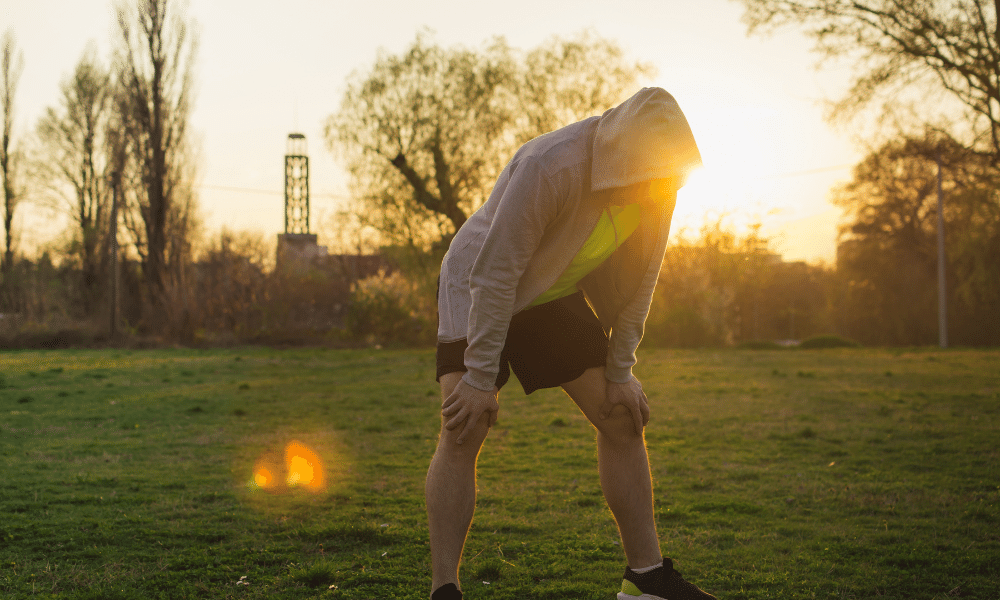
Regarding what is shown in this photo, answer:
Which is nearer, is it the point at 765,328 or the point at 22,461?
the point at 22,461

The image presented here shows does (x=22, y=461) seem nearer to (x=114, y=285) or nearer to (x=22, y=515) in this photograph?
(x=22, y=515)

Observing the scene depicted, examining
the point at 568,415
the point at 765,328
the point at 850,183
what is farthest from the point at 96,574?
the point at 765,328

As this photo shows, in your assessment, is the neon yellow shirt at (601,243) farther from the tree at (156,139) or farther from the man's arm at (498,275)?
the tree at (156,139)

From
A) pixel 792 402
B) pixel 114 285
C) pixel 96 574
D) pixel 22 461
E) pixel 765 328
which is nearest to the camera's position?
pixel 96 574

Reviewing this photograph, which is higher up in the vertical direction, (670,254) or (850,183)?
(850,183)

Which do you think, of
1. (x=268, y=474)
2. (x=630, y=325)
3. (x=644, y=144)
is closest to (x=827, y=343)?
(x=268, y=474)

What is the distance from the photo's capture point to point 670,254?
901 inches

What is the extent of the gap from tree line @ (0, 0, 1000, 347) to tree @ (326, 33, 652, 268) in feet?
0.15

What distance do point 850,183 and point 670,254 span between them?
1327 centimetres

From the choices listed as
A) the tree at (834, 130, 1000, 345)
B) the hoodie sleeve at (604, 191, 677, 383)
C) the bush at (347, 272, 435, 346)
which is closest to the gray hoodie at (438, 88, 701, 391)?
the hoodie sleeve at (604, 191, 677, 383)

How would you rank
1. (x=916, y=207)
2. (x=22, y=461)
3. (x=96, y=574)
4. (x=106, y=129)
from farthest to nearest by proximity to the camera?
(x=916, y=207) → (x=106, y=129) → (x=22, y=461) → (x=96, y=574)

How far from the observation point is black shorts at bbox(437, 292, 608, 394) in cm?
212

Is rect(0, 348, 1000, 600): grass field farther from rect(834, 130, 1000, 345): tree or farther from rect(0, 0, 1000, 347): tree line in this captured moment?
rect(834, 130, 1000, 345): tree

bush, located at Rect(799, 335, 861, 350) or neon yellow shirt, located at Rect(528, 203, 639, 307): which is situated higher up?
neon yellow shirt, located at Rect(528, 203, 639, 307)
